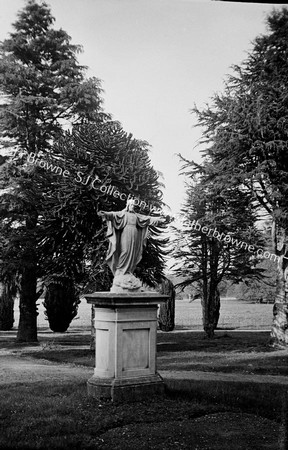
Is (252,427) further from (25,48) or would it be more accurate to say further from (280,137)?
(25,48)

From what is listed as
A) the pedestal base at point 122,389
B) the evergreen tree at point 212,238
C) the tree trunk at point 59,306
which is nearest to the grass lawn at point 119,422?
the pedestal base at point 122,389

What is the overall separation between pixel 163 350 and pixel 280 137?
298 inches

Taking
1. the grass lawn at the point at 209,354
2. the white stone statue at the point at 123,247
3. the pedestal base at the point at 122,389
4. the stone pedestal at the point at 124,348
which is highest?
the white stone statue at the point at 123,247

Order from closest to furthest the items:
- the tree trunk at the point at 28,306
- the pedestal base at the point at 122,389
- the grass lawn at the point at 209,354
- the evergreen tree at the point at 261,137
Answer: the pedestal base at the point at 122,389
the grass lawn at the point at 209,354
the evergreen tree at the point at 261,137
the tree trunk at the point at 28,306

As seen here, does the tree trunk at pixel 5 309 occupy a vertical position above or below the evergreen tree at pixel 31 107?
below

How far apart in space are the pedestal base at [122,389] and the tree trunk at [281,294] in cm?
919

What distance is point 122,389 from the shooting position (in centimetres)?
735

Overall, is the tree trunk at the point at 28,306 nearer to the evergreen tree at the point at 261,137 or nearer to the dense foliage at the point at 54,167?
the dense foliage at the point at 54,167

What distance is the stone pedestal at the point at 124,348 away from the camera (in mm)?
7410

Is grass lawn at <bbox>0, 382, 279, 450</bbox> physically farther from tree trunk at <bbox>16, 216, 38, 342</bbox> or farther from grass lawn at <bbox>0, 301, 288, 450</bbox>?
tree trunk at <bbox>16, 216, 38, 342</bbox>

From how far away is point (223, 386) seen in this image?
8.63 metres

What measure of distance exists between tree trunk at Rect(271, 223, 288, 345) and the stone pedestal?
9.02 m

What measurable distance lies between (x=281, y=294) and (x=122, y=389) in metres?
9.96

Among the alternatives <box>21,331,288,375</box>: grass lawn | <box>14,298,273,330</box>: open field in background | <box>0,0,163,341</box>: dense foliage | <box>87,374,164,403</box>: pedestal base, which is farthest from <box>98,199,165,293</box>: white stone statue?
<box>14,298,273,330</box>: open field in background
